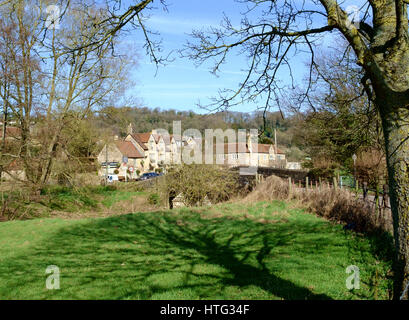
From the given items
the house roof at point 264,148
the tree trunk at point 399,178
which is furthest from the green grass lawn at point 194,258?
the house roof at point 264,148

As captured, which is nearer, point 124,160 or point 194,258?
point 194,258

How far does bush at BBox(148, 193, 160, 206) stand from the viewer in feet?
72.8

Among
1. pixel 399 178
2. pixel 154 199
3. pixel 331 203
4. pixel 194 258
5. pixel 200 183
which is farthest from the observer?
pixel 154 199

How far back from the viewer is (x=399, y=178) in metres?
3.76

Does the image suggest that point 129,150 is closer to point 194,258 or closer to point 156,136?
point 156,136

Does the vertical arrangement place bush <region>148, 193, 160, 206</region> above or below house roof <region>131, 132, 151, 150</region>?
below

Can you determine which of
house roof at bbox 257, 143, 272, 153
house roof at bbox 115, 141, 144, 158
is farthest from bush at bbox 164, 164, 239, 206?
house roof at bbox 257, 143, 272, 153

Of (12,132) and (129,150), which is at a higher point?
(12,132)

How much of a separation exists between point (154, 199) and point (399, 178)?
1971 centimetres

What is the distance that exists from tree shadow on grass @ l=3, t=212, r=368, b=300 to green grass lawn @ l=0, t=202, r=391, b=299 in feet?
0.06

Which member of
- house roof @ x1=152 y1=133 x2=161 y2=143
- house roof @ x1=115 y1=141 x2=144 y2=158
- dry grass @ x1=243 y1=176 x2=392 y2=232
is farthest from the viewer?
house roof @ x1=152 y1=133 x2=161 y2=143

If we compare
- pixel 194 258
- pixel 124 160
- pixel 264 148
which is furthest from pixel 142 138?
pixel 194 258

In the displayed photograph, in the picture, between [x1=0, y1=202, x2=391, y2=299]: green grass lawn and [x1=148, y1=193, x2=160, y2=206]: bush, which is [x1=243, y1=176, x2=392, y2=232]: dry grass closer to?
[x1=0, y1=202, x2=391, y2=299]: green grass lawn

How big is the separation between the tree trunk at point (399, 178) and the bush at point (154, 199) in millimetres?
19077
